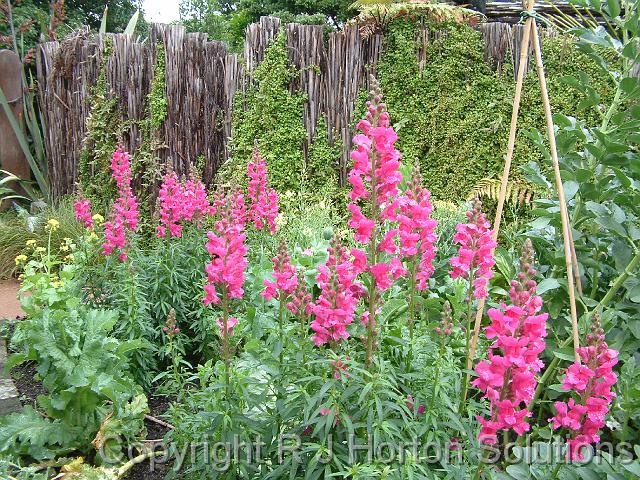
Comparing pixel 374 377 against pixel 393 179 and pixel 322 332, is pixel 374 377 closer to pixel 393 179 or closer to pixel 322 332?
pixel 322 332

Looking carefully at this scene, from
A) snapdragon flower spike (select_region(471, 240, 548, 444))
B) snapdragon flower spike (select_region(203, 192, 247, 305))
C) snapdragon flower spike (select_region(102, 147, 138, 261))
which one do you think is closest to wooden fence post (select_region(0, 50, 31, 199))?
snapdragon flower spike (select_region(102, 147, 138, 261))

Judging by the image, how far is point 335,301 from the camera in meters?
1.86

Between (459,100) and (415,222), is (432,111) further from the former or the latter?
(415,222)

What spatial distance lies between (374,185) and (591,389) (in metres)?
0.84

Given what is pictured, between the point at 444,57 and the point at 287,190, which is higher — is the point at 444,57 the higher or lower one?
the higher one

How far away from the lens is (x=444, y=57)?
19.7ft

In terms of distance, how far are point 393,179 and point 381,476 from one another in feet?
2.94

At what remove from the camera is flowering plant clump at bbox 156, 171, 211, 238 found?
370cm

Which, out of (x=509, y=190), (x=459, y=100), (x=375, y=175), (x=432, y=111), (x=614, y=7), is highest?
(x=614, y=7)

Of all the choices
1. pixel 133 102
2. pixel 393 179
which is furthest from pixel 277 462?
pixel 133 102

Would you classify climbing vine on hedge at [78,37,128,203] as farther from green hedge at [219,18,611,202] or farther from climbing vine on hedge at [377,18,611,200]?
climbing vine on hedge at [377,18,611,200]

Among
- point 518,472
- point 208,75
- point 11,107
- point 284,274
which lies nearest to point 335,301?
point 284,274

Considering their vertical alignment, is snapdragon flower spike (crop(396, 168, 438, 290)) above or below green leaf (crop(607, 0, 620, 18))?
below

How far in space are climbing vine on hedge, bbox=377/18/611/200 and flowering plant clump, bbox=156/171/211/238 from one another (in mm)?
2775
